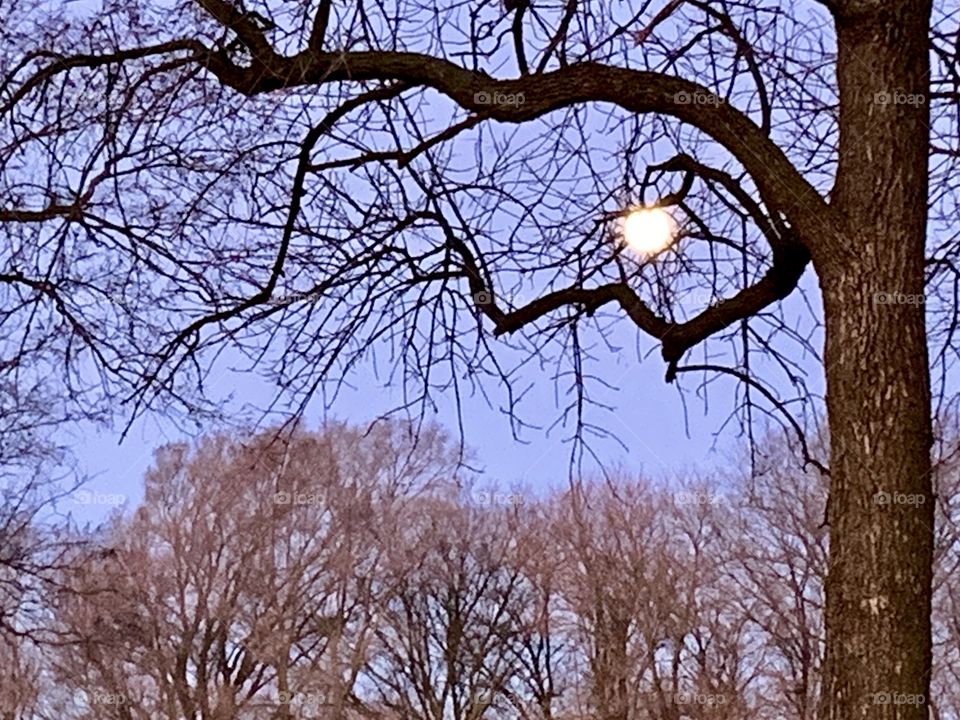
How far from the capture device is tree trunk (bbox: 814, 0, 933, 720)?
2.00 m

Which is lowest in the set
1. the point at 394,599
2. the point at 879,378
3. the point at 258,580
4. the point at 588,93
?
the point at 879,378

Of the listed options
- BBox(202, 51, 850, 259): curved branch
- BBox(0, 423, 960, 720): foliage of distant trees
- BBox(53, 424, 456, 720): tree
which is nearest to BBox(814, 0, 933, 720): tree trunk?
BBox(202, 51, 850, 259): curved branch

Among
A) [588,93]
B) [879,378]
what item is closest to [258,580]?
[588,93]

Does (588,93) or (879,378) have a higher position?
(588,93)

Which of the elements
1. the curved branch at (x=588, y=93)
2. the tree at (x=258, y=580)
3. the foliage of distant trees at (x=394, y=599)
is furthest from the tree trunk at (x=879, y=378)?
the tree at (x=258, y=580)

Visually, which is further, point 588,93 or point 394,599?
point 394,599

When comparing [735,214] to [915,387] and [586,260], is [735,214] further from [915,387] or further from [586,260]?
[915,387]

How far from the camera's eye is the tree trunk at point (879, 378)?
2.00 meters

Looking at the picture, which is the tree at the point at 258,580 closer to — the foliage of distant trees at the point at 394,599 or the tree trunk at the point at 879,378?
the foliage of distant trees at the point at 394,599

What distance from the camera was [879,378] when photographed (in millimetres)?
2119

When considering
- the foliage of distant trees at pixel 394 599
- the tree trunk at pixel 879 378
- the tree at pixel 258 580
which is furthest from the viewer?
the tree at pixel 258 580

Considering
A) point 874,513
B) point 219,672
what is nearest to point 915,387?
point 874,513

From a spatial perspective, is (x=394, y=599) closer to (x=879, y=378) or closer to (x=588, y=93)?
(x=588, y=93)

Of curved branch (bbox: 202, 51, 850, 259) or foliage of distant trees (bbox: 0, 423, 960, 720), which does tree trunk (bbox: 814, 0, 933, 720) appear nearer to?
curved branch (bbox: 202, 51, 850, 259)
